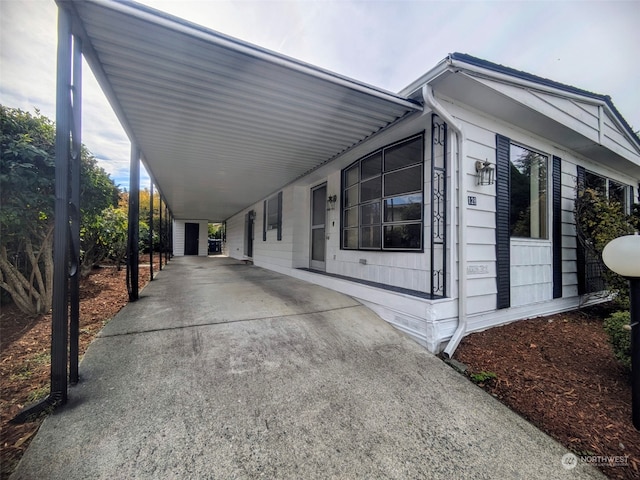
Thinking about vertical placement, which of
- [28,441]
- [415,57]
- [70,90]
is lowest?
[28,441]

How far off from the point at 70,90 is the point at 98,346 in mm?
2040

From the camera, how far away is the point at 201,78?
2531 millimetres

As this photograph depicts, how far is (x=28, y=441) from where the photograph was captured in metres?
1.44

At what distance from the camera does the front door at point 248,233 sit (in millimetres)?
10805

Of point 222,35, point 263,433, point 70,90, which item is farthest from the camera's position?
point 222,35

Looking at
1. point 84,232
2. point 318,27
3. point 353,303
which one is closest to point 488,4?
point 318,27

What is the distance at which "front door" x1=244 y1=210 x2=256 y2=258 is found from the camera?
1080 cm

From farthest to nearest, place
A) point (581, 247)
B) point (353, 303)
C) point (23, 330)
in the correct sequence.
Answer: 1. point (581, 247)
2. point (353, 303)
3. point (23, 330)

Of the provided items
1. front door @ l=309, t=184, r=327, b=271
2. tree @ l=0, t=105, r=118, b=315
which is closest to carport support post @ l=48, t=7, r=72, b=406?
tree @ l=0, t=105, r=118, b=315

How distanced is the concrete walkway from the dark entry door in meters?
14.5

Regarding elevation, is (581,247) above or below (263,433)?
above

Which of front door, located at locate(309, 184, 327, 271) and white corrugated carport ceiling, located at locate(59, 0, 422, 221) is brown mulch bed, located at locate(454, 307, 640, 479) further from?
front door, located at locate(309, 184, 327, 271)

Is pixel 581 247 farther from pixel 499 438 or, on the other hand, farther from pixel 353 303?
pixel 499 438

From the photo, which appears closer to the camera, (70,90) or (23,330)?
(70,90)
